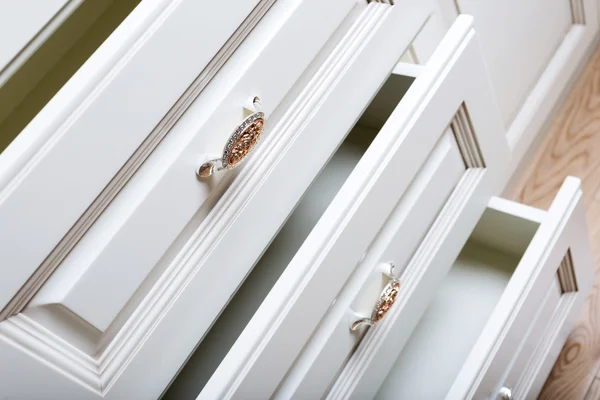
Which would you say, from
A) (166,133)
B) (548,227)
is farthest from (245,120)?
(548,227)

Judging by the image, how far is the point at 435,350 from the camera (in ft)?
2.49

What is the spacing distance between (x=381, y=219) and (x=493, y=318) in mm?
160

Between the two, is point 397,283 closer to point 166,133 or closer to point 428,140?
point 428,140

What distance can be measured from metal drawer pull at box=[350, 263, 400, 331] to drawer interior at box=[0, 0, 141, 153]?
0.98 ft

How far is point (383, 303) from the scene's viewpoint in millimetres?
573

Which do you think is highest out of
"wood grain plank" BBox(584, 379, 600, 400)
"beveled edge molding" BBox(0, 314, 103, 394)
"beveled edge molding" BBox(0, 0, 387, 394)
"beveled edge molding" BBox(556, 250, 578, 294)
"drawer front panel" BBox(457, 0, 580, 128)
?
"drawer front panel" BBox(457, 0, 580, 128)

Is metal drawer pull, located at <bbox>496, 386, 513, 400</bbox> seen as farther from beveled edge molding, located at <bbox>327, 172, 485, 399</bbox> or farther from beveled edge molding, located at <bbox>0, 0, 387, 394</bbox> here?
beveled edge molding, located at <bbox>0, 0, 387, 394</bbox>

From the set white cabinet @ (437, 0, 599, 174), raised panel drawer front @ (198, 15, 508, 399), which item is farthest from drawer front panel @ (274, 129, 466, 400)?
white cabinet @ (437, 0, 599, 174)

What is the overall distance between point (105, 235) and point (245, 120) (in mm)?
118

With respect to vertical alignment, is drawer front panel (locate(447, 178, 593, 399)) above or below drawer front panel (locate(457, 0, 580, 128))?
below

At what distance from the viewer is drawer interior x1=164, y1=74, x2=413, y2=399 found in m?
0.61

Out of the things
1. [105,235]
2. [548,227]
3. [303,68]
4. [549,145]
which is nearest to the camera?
[105,235]

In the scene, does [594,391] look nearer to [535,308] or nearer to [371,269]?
[535,308]

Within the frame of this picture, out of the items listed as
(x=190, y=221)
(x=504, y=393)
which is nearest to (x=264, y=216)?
(x=190, y=221)
